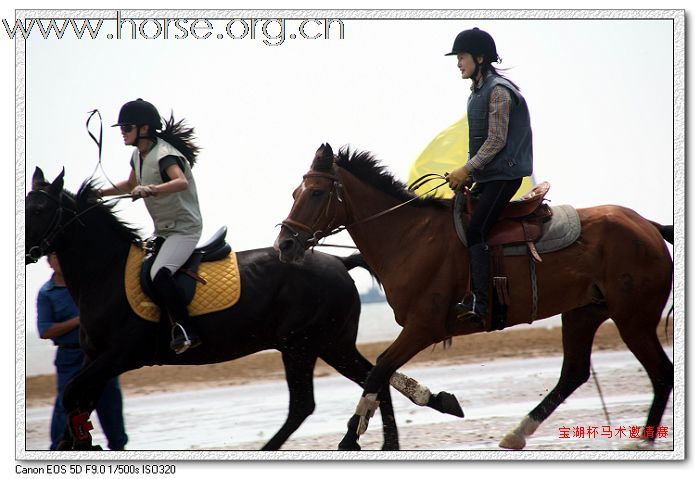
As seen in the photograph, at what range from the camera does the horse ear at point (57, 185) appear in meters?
7.56

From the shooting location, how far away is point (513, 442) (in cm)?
745

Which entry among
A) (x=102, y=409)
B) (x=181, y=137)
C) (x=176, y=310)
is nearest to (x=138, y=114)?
(x=181, y=137)

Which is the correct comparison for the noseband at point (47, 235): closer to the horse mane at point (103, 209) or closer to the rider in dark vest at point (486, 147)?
the horse mane at point (103, 209)

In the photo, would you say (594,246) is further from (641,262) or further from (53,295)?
(53,295)

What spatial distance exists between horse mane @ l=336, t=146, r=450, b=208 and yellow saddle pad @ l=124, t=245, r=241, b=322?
4.27 feet

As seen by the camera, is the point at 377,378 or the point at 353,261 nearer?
the point at 377,378

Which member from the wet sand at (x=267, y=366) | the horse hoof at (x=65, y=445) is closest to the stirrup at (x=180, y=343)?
the horse hoof at (x=65, y=445)

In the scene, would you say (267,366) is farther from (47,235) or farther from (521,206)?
(521,206)

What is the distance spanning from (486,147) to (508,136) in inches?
8.6

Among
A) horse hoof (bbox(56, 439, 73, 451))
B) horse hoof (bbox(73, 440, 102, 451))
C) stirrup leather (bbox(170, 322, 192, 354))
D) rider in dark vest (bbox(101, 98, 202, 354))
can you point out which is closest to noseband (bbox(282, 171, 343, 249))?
rider in dark vest (bbox(101, 98, 202, 354))

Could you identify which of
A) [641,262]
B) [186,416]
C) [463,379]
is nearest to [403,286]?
[641,262]

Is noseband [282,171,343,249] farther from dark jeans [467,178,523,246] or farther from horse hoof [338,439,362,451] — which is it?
horse hoof [338,439,362,451]

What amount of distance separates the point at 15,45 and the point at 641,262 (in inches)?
200

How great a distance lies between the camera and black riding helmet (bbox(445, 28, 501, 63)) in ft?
23.6
